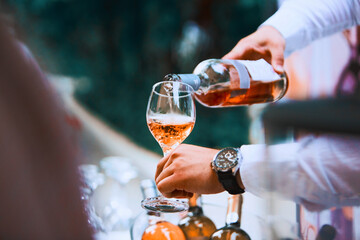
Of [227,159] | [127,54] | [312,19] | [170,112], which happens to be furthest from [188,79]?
[127,54]

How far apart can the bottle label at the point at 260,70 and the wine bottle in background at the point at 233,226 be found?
299 millimetres

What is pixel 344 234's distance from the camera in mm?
1063

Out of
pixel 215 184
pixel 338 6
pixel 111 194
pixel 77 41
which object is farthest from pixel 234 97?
pixel 77 41

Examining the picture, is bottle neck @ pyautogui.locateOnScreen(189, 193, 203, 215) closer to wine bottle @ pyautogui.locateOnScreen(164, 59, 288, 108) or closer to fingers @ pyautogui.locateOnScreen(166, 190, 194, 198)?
fingers @ pyautogui.locateOnScreen(166, 190, 194, 198)

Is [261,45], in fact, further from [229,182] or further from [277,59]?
[229,182]

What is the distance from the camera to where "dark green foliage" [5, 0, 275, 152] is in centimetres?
215

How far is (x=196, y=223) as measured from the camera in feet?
3.25

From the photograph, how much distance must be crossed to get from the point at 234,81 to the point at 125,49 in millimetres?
1484

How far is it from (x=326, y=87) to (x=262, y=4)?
37.0 inches

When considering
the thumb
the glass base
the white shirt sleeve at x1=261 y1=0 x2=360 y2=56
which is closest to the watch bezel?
the glass base

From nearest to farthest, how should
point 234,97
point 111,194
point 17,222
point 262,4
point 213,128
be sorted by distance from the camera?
1. point 17,222
2. point 234,97
3. point 111,194
4. point 262,4
5. point 213,128

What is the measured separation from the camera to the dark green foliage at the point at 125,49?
7.04ft

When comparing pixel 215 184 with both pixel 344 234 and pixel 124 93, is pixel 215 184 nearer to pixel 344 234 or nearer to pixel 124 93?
pixel 344 234

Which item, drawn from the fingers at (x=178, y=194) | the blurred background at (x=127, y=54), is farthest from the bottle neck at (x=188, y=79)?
the blurred background at (x=127, y=54)
